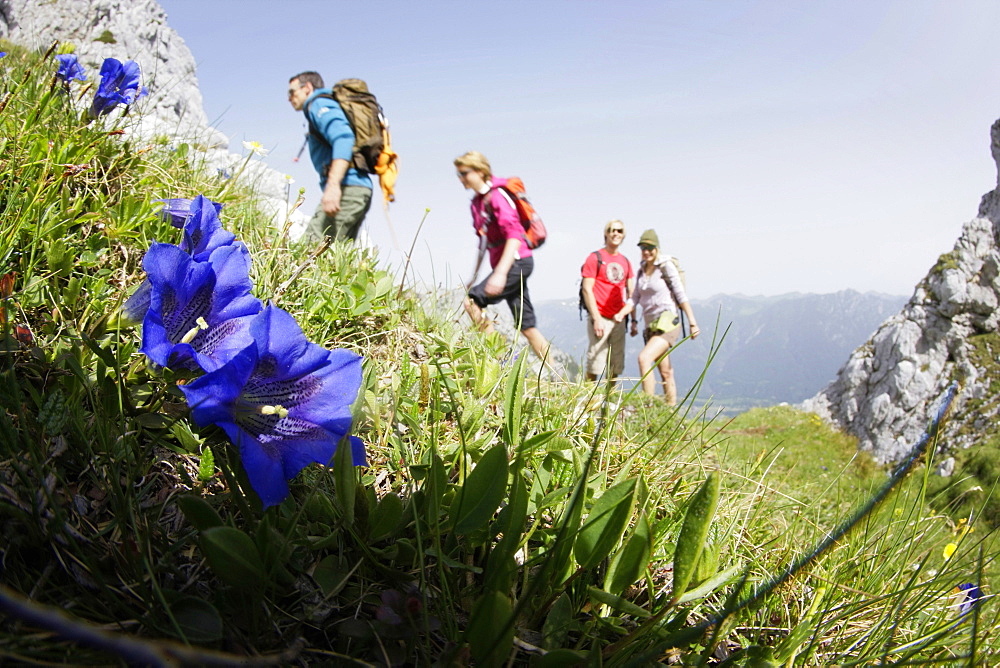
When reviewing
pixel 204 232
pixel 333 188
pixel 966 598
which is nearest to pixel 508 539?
pixel 204 232

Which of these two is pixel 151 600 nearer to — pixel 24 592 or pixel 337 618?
pixel 24 592

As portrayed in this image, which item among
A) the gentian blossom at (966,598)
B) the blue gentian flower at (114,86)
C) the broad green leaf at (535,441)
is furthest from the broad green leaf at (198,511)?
the blue gentian flower at (114,86)

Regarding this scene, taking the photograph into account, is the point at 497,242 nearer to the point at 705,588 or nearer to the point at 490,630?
the point at 705,588

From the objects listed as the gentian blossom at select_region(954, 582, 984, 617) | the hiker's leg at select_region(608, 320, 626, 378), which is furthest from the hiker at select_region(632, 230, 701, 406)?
the gentian blossom at select_region(954, 582, 984, 617)

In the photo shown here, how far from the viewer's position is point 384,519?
125 centimetres

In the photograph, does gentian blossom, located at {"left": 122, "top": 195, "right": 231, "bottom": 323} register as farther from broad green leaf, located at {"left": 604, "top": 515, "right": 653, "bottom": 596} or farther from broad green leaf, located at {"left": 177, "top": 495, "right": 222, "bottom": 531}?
broad green leaf, located at {"left": 604, "top": 515, "right": 653, "bottom": 596}

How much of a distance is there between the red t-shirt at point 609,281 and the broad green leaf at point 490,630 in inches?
286

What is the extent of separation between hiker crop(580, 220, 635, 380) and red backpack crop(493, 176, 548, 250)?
205 cm

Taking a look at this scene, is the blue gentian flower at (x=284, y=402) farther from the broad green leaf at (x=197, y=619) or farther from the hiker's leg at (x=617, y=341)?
the hiker's leg at (x=617, y=341)

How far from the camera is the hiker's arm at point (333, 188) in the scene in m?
5.35

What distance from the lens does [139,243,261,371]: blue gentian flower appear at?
1.19m

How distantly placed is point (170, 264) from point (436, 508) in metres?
0.76

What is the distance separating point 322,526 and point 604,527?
0.64m

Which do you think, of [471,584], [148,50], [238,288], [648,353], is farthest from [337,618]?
[148,50]
